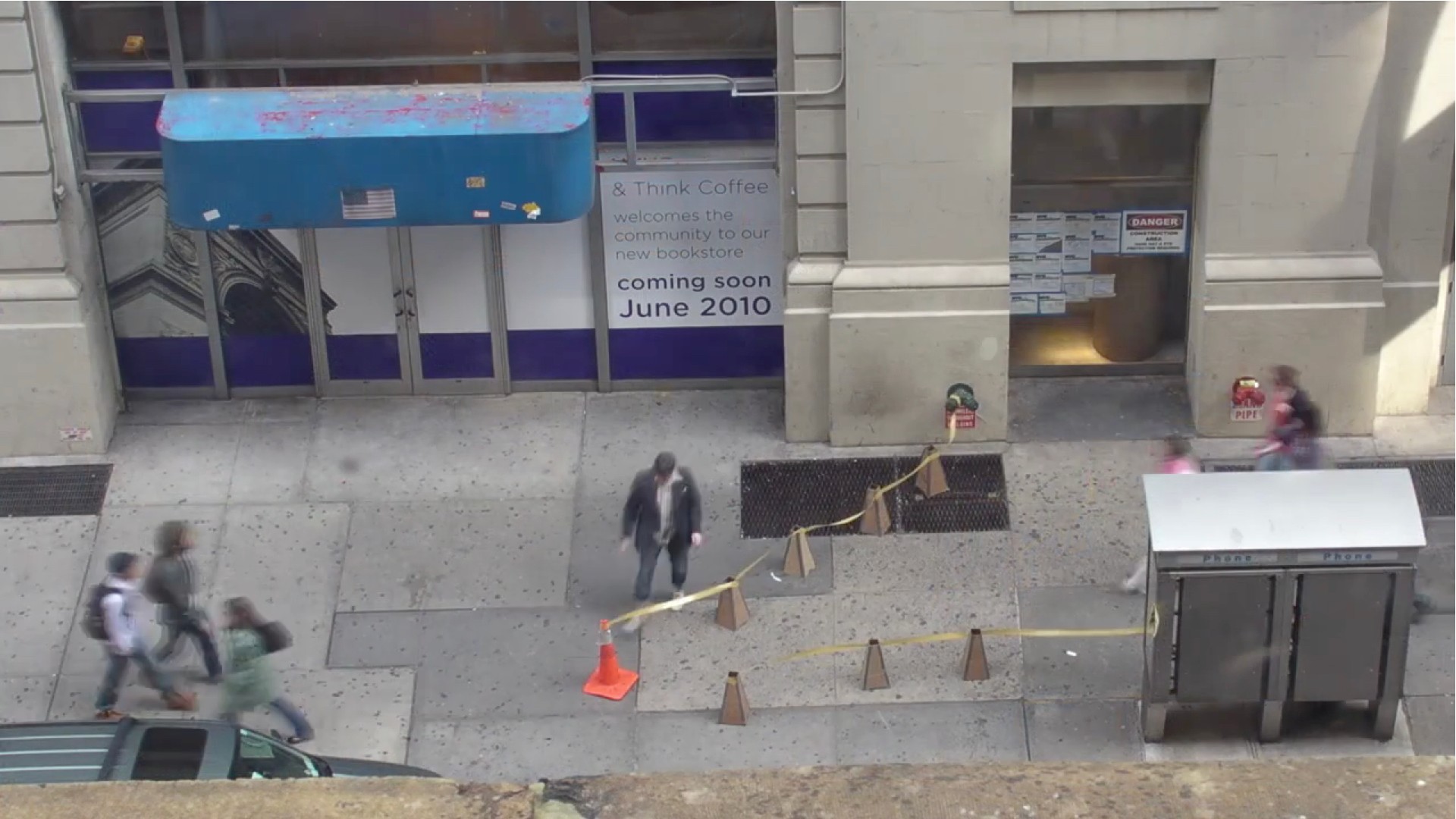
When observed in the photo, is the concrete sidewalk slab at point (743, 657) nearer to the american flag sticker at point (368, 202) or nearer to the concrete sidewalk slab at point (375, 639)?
the concrete sidewalk slab at point (375, 639)

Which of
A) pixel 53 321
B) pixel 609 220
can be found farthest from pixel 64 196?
pixel 609 220

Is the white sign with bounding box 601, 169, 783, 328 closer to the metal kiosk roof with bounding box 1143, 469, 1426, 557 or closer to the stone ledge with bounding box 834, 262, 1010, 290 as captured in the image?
the stone ledge with bounding box 834, 262, 1010, 290

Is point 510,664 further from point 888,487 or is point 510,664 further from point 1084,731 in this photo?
point 1084,731

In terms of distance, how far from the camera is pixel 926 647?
1180 cm

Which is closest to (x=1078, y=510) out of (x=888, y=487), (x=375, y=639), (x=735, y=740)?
(x=888, y=487)

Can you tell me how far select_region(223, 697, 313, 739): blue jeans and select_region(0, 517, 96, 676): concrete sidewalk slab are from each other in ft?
6.82

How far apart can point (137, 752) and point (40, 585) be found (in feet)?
16.9

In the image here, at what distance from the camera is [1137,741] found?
10766 mm

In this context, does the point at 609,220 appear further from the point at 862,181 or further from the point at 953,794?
the point at 953,794

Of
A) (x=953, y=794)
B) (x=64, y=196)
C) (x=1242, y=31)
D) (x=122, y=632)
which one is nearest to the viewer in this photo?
(x=953, y=794)

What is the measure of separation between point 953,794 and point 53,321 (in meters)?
11.3

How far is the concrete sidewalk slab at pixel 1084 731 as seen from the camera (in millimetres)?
10688

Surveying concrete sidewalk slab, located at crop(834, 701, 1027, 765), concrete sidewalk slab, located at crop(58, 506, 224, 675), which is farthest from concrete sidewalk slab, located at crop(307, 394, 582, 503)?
concrete sidewalk slab, located at crop(834, 701, 1027, 765)

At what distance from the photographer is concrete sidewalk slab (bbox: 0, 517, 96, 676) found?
40.0ft
